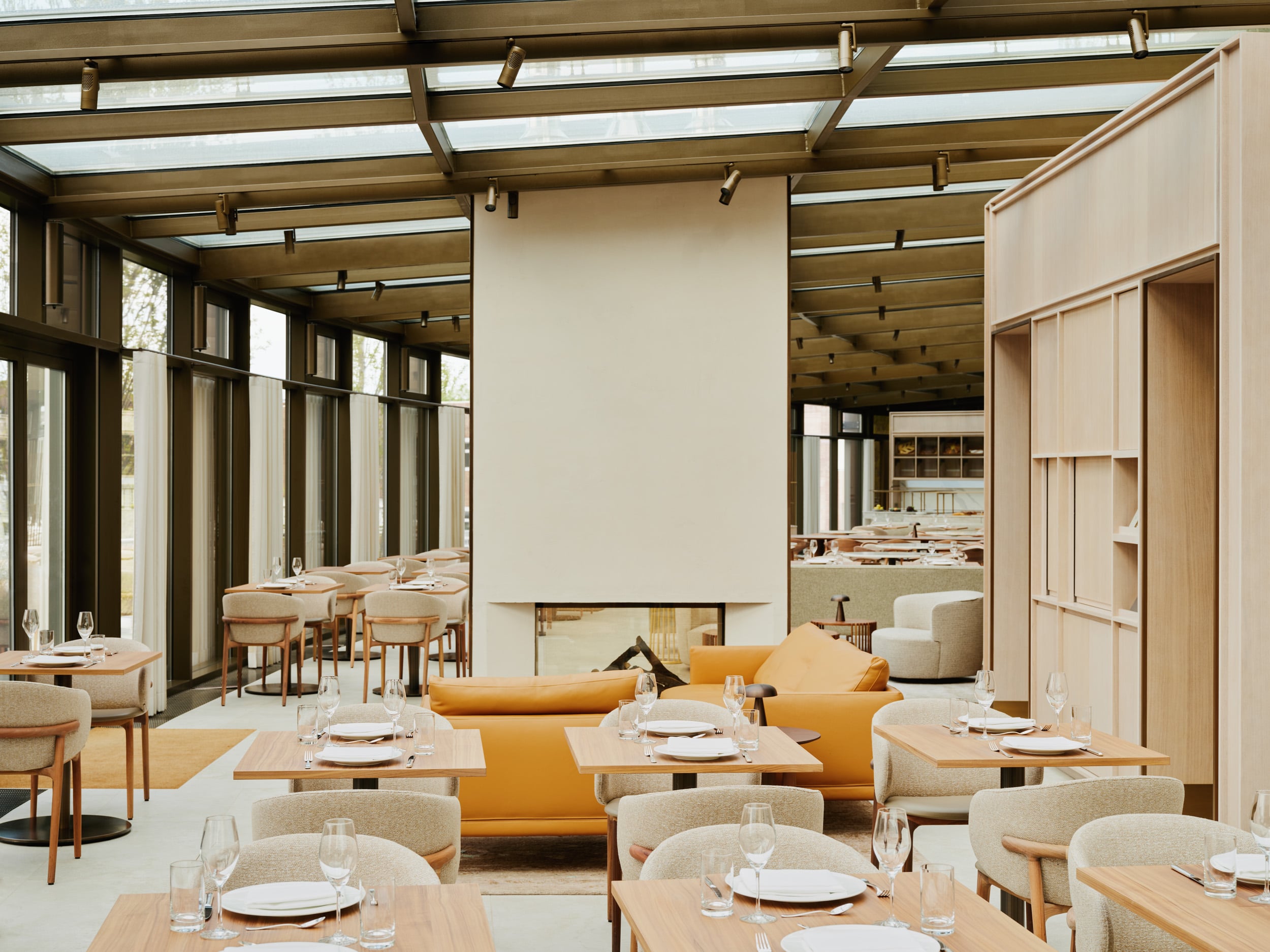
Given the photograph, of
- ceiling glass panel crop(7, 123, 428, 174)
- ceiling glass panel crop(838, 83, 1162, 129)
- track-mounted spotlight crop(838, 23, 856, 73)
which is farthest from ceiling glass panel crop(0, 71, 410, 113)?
ceiling glass panel crop(838, 83, 1162, 129)

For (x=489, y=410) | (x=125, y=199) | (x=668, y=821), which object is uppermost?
(x=125, y=199)

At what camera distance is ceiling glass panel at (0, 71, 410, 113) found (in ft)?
19.9

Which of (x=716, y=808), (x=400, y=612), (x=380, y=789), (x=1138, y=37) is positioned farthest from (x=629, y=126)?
(x=716, y=808)

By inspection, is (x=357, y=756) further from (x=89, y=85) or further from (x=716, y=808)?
(x=89, y=85)

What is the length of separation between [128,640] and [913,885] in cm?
481

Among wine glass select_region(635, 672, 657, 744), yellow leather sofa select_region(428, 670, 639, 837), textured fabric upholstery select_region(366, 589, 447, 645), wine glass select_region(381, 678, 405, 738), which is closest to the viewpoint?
wine glass select_region(381, 678, 405, 738)

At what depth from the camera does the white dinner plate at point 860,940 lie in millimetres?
2135

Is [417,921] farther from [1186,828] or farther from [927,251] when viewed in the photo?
[927,251]

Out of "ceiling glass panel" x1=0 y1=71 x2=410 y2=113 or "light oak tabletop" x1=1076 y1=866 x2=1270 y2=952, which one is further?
"ceiling glass panel" x1=0 y1=71 x2=410 y2=113

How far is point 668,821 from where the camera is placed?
340 centimetres

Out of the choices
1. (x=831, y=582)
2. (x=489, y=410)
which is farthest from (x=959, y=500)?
(x=489, y=410)

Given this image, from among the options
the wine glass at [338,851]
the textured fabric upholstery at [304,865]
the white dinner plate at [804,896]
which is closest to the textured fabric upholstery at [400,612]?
the textured fabric upholstery at [304,865]

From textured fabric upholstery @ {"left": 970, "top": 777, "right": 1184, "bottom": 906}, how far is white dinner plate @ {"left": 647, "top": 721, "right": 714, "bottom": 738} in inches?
41.5

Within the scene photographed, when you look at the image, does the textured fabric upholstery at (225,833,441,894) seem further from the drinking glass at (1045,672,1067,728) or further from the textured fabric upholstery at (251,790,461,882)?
the drinking glass at (1045,672,1067,728)
